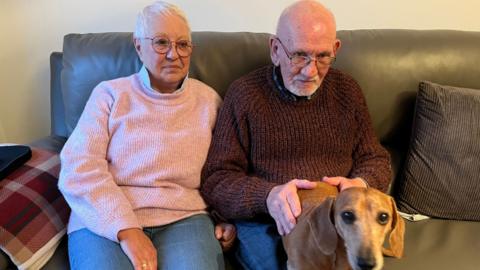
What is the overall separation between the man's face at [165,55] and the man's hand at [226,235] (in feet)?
1.63

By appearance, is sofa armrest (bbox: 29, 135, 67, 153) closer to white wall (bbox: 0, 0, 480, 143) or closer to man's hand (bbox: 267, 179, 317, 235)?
white wall (bbox: 0, 0, 480, 143)

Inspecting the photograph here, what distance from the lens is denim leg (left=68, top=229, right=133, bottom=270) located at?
1218mm

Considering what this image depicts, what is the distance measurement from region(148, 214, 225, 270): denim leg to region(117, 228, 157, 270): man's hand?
0.04 meters

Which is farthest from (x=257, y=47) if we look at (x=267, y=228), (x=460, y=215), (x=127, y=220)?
(x=460, y=215)

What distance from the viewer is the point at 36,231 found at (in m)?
1.31

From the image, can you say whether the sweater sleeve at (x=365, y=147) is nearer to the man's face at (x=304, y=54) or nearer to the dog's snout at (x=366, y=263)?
the man's face at (x=304, y=54)

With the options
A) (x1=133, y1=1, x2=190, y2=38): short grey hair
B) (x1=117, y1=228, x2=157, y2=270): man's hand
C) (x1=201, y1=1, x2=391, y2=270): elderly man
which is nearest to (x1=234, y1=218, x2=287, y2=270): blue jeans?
(x1=201, y1=1, x2=391, y2=270): elderly man

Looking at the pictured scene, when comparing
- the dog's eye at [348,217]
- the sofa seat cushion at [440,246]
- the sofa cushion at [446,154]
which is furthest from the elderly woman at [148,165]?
the sofa cushion at [446,154]

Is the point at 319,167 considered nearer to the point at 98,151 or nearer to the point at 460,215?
the point at 460,215

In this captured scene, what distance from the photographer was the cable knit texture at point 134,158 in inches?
51.8

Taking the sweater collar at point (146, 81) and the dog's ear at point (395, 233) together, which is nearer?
the dog's ear at point (395, 233)

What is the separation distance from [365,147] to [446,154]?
0.28 m

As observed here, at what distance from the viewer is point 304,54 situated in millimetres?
1372

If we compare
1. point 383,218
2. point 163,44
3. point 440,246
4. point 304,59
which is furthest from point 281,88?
point 440,246
